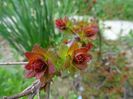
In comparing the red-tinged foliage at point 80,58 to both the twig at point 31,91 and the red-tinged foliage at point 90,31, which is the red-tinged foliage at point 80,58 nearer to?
the twig at point 31,91

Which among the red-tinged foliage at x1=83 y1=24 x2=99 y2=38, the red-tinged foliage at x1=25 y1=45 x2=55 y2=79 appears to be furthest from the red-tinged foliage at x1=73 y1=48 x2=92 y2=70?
the red-tinged foliage at x1=83 y1=24 x2=99 y2=38

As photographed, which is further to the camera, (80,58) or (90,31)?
(90,31)

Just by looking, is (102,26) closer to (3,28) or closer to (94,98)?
(94,98)

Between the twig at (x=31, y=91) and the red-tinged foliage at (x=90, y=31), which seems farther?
the red-tinged foliage at (x=90, y=31)

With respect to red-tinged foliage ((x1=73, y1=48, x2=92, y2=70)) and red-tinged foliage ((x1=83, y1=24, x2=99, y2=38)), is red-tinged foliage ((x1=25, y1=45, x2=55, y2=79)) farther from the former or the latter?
red-tinged foliage ((x1=83, y1=24, x2=99, y2=38))

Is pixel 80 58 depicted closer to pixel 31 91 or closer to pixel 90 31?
Result: pixel 31 91

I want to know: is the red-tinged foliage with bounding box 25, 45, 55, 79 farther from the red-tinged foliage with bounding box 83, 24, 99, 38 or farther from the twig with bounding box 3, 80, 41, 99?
the red-tinged foliage with bounding box 83, 24, 99, 38

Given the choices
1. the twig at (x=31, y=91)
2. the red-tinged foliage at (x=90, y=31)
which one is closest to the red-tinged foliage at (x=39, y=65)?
the twig at (x=31, y=91)

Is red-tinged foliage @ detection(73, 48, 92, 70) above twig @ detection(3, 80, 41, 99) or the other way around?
above

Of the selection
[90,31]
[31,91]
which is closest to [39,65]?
[31,91]

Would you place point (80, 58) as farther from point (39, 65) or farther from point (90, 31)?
point (90, 31)

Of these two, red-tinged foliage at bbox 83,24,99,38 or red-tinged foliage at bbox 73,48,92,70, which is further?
red-tinged foliage at bbox 83,24,99,38
